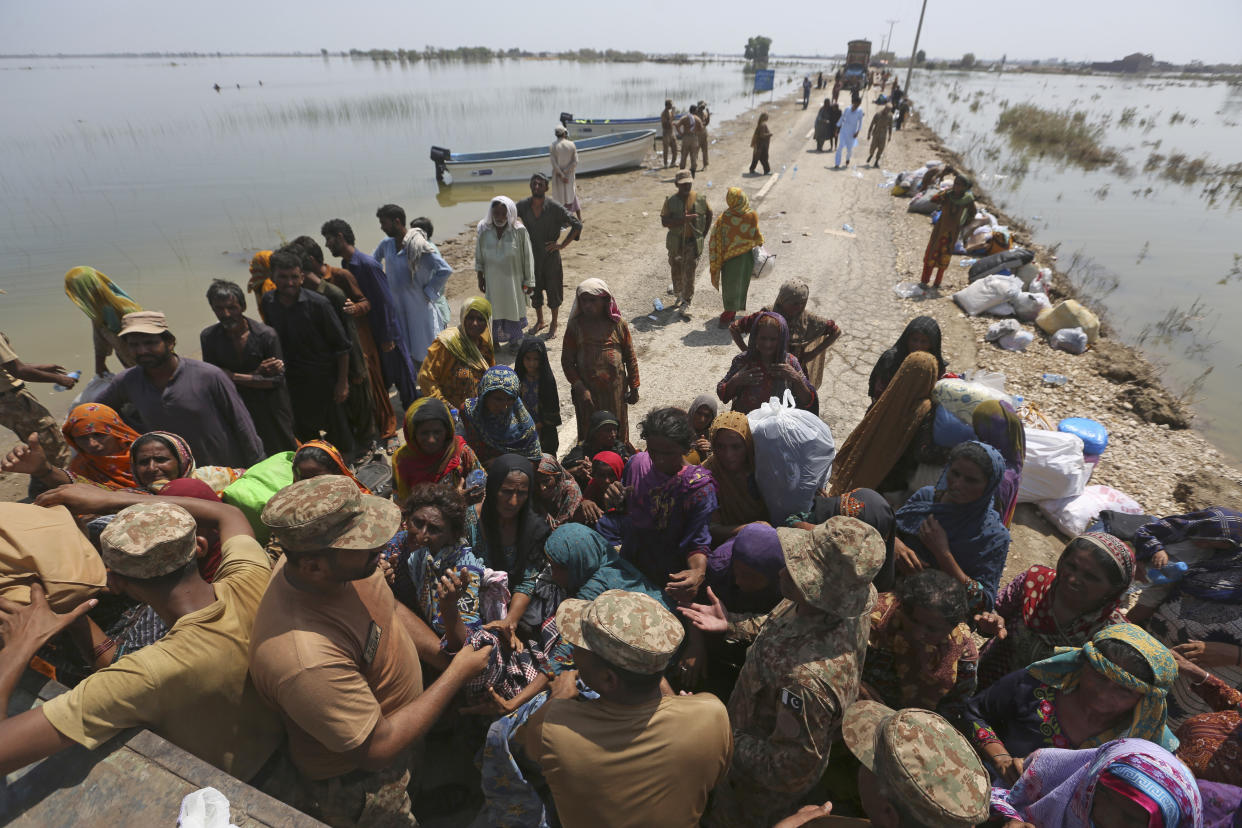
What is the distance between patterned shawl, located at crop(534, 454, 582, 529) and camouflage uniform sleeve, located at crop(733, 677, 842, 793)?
140 centimetres

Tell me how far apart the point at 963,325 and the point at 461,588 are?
7.44 meters

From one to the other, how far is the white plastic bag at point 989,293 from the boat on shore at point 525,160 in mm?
11566

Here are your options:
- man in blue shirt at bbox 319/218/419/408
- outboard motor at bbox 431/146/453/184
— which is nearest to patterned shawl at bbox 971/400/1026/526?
man in blue shirt at bbox 319/218/419/408

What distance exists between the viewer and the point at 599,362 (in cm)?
429

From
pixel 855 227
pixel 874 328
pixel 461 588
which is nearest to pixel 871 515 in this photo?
pixel 461 588

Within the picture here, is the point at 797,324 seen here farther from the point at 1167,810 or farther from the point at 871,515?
the point at 1167,810

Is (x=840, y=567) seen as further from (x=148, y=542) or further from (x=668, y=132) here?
(x=668, y=132)

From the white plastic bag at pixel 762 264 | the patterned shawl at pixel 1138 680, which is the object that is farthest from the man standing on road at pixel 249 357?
the white plastic bag at pixel 762 264

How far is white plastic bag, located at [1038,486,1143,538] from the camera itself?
4020mm

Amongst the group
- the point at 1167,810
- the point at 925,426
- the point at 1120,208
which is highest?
the point at 1167,810

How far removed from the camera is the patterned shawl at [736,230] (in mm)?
6605

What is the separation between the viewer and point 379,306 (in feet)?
16.1

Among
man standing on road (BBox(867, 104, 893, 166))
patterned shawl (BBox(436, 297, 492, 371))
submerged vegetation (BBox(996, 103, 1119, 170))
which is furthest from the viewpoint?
submerged vegetation (BBox(996, 103, 1119, 170))

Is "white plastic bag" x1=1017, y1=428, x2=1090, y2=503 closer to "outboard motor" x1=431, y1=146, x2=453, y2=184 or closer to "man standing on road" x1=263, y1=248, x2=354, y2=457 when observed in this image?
"man standing on road" x1=263, y1=248, x2=354, y2=457
